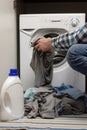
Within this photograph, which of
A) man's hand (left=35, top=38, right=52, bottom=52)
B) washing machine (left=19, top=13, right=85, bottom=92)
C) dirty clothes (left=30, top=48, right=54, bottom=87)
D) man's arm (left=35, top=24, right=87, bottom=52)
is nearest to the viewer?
man's arm (left=35, top=24, right=87, bottom=52)

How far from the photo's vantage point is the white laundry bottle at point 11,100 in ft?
5.63

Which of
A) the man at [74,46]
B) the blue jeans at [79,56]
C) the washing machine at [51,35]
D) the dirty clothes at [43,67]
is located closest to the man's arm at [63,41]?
the man at [74,46]

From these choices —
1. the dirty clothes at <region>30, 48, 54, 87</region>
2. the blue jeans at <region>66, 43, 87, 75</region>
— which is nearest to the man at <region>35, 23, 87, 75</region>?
the blue jeans at <region>66, 43, 87, 75</region>

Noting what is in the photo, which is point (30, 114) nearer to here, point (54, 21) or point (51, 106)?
point (51, 106)

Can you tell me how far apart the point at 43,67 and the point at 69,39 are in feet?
1.48

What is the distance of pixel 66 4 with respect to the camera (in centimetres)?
318

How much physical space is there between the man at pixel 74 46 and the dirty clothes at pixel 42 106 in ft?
0.94

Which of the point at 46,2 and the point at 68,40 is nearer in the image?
the point at 68,40

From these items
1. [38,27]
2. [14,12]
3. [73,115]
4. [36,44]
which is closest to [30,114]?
[73,115]

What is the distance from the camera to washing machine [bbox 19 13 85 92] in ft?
7.96

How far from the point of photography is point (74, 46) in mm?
1714

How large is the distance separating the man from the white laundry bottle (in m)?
0.31

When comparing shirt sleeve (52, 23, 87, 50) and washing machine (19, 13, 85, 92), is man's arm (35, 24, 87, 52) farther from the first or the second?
washing machine (19, 13, 85, 92)

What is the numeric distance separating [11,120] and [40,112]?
194 millimetres
